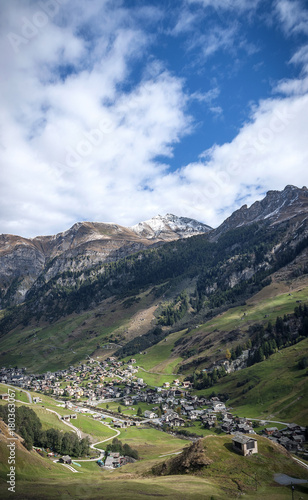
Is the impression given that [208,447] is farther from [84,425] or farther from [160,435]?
[84,425]

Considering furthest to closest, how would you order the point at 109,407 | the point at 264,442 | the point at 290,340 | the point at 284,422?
the point at 290,340, the point at 109,407, the point at 284,422, the point at 264,442

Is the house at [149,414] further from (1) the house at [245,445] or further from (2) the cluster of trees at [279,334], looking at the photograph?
(1) the house at [245,445]

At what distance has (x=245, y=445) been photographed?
60.3 metres

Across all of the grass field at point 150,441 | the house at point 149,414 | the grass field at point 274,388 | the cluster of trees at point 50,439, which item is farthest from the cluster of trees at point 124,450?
the house at point 149,414

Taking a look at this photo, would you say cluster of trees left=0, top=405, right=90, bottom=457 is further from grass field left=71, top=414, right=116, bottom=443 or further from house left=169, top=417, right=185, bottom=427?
house left=169, top=417, right=185, bottom=427

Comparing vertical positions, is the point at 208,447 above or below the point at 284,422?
above

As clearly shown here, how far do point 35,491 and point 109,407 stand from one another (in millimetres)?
124403

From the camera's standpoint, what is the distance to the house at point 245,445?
2376 inches

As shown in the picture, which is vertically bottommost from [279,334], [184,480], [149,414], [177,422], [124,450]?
[149,414]

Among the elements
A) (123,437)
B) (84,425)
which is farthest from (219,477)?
(84,425)

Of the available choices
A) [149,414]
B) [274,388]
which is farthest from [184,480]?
[149,414]

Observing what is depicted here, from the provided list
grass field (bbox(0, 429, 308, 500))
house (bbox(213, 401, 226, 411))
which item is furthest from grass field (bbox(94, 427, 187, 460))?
house (bbox(213, 401, 226, 411))

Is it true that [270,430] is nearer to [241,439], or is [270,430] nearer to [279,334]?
[241,439]

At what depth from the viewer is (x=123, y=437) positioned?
111375 mm
